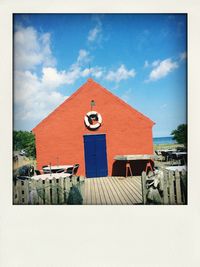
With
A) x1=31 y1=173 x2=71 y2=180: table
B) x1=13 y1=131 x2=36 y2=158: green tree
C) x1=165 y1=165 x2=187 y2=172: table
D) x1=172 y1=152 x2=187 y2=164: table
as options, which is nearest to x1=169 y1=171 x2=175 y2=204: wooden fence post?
x1=165 y1=165 x2=187 y2=172: table

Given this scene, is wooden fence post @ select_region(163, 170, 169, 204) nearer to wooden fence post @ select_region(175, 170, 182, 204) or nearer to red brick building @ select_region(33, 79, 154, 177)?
wooden fence post @ select_region(175, 170, 182, 204)

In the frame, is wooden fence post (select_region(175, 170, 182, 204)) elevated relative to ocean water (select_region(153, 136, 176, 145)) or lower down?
lower down

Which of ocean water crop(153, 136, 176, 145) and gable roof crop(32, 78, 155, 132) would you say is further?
gable roof crop(32, 78, 155, 132)

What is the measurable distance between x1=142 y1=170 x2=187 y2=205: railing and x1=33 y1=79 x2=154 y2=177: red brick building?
744mm

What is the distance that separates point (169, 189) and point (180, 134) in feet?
2.19

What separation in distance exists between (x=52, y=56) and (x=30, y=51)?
0.89ft

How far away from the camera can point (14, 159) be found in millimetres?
4020

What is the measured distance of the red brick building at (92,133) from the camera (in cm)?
466

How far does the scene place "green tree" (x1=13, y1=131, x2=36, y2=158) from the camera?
4082 mm

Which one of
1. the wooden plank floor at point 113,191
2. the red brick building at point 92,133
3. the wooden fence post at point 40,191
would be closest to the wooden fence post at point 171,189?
the wooden plank floor at point 113,191

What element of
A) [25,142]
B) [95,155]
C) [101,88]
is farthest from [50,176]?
[101,88]

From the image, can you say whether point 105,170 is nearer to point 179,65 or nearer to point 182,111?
point 182,111

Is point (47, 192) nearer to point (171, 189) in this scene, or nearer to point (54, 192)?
point (54, 192)
